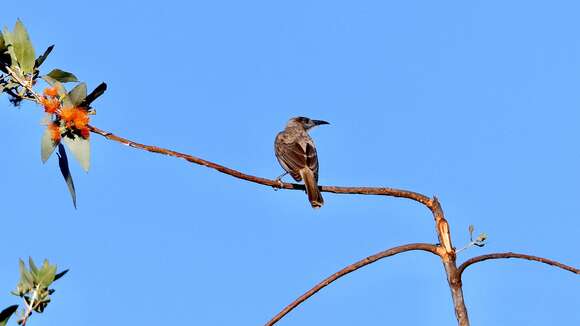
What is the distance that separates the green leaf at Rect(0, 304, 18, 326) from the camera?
2.48 meters

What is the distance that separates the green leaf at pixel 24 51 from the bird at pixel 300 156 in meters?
4.86

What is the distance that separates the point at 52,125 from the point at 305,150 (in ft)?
21.5

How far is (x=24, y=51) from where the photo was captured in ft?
14.5

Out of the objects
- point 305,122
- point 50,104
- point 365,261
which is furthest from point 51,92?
point 305,122

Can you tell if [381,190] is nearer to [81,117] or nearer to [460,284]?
[460,284]

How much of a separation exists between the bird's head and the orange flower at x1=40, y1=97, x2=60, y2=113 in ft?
27.1

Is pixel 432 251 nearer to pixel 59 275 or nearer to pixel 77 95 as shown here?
pixel 59 275

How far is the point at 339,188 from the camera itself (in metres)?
5.04

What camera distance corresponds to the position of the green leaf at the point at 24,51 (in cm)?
440

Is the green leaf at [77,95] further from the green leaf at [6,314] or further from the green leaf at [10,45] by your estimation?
the green leaf at [6,314]

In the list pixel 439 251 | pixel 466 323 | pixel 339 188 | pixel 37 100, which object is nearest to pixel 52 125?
pixel 37 100

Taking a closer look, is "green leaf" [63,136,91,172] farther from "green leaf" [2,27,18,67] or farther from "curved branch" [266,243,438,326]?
"curved branch" [266,243,438,326]

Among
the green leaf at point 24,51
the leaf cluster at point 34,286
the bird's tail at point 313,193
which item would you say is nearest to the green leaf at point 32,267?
the leaf cluster at point 34,286

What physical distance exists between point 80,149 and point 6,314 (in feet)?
6.38
